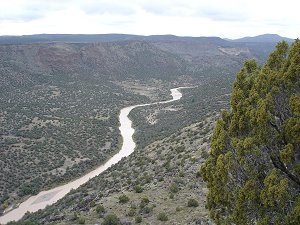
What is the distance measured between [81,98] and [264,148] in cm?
8017

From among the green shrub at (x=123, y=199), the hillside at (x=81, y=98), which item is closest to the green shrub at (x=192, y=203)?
the green shrub at (x=123, y=199)

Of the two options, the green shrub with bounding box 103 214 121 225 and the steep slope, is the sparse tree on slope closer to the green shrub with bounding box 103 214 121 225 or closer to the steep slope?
the steep slope

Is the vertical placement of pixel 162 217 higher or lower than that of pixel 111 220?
higher

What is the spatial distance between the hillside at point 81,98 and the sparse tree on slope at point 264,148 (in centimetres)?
2867

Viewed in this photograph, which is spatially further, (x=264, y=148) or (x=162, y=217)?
(x=162, y=217)

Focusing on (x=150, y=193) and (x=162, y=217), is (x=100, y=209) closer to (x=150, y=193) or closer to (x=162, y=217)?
(x=150, y=193)

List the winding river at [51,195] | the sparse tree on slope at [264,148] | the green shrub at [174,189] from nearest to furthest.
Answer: the sparse tree on slope at [264,148] → the green shrub at [174,189] → the winding river at [51,195]

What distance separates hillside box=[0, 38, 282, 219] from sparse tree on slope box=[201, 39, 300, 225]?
94.1 ft

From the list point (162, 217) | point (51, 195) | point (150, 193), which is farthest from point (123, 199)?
point (51, 195)

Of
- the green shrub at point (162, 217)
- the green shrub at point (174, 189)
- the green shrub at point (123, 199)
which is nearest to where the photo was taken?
the green shrub at point (162, 217)

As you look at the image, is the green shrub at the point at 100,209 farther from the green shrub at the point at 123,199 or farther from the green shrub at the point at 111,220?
the green shrub at the point at 111,220

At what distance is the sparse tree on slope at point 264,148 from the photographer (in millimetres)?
10094

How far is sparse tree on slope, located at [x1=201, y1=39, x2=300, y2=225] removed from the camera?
10094mm

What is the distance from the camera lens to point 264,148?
10945 mm
